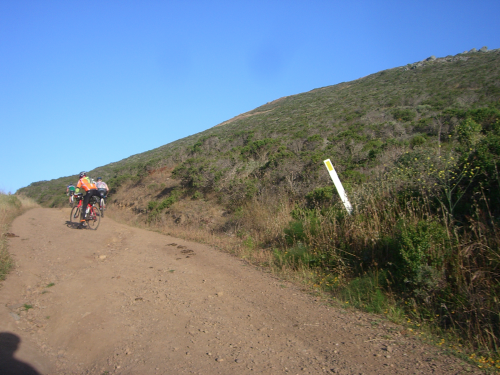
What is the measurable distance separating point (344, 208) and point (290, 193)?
12.1ft

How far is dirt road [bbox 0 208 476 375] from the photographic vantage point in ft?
10.9

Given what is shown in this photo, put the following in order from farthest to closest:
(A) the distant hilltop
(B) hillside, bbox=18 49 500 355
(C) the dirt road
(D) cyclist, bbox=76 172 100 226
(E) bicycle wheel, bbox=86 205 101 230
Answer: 1. (A) the distant hilltop
2. (E) bicycle wheel, bbox=86 205 101 230
3. (D) cyclist, bbox=76 172 100 226
4. (B) hillside, bbox=18 49 500 355
5. (C) the dirt road

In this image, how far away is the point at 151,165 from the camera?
880 inches

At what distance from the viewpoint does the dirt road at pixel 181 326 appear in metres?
3.33

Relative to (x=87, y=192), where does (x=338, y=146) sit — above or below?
above

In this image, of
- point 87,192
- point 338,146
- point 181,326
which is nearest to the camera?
point 181,326

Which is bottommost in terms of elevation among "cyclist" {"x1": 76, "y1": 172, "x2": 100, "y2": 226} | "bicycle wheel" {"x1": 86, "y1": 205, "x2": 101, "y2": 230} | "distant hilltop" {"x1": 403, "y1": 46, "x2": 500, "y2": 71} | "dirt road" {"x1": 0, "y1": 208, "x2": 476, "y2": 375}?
"dirt road" {"x1": 0, "y1": 208, "x2": 476, "y2": 375}

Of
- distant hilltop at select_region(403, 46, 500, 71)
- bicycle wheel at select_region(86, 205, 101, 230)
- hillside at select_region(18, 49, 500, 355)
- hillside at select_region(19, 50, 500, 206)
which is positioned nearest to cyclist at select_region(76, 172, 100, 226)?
bicycle wheel at select_region(86, 205, 101, 230)

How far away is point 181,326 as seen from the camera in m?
4.20

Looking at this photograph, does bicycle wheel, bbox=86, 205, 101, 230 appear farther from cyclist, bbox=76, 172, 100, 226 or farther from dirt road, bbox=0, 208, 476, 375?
dirt road, bbox=0, 208, 476, 375

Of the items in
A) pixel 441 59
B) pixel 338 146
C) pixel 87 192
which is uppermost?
pixel 441 59

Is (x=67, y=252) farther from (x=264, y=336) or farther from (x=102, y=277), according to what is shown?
(x=264, y=336)

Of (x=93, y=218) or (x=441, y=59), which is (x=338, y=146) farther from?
(x=441, y=59)

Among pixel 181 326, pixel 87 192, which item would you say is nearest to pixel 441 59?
pixel 87 192
